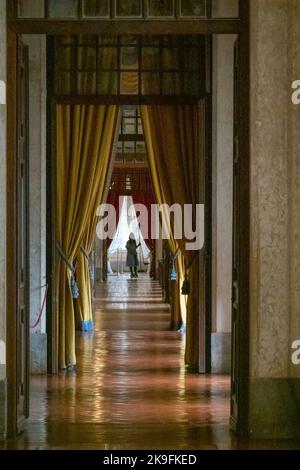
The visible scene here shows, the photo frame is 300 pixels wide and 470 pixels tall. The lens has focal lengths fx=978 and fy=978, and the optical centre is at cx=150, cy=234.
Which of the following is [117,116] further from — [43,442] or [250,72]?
[43,442]

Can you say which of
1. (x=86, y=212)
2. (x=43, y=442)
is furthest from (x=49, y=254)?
(x=43, y=442)

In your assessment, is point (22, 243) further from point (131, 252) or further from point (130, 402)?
point (131, 252)

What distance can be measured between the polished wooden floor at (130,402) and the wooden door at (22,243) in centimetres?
29

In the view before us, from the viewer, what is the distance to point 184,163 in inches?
401

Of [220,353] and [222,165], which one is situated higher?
[222,165]

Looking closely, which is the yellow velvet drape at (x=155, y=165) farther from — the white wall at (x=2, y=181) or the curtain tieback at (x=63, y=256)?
the white wall at (x=2, y=181)

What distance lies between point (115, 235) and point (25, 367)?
25417 mm

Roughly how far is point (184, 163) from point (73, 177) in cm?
117

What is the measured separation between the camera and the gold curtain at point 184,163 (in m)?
9.90

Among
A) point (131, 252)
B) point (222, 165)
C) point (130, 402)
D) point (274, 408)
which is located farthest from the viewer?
point (131, 252)

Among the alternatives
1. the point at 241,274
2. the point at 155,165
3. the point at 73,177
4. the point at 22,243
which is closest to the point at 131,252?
the point at 155,165

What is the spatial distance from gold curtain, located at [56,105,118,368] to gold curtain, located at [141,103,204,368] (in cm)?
A: 62

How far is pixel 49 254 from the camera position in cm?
984

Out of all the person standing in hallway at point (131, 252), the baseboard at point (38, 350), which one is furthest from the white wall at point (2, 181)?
the person standing in hallway at point (131, 252)
